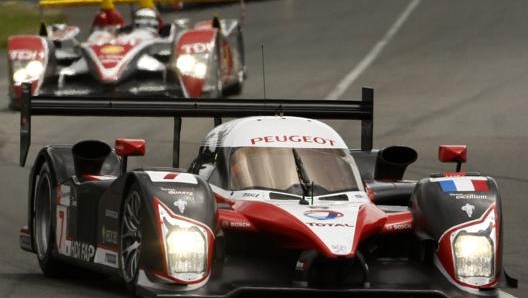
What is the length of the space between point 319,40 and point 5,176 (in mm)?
14429

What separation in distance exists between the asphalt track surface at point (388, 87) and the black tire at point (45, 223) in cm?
17

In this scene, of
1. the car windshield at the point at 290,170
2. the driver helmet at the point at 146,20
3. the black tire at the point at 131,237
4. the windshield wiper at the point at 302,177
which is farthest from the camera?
the driver helmet at the point at 146,20

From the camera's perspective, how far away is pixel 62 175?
12.4 m

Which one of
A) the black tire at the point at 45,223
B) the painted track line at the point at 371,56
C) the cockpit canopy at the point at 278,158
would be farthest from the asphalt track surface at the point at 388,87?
the cockpit canopy at the point at 278,158

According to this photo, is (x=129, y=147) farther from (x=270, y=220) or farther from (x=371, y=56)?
(x=371, y=56)

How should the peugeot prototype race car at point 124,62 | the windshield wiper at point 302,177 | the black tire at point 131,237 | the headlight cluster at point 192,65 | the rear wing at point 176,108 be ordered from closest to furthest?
the black tire at point 131,237, the windshield wiper at point 302,177, the rear wing at point 176,108, the peugeot prototype race car at point 124,62, the headlight cluster at point 192,65

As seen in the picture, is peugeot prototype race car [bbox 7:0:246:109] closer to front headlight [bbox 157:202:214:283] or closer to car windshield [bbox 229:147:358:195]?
car windshield [bbox 229:147:358:195]

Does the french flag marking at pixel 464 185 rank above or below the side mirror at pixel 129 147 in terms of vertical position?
below

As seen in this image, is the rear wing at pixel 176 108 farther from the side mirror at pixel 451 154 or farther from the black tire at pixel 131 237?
the black tire at pixel 131 237

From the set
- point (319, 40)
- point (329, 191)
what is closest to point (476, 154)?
point (329, 191)

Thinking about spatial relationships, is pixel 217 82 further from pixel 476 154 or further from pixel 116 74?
pixel 476 154

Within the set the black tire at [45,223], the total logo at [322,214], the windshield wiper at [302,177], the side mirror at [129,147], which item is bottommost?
the black tire at [45,223]

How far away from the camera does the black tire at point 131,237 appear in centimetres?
1012

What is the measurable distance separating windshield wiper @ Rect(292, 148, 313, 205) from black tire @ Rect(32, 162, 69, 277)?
2052 millimetres
